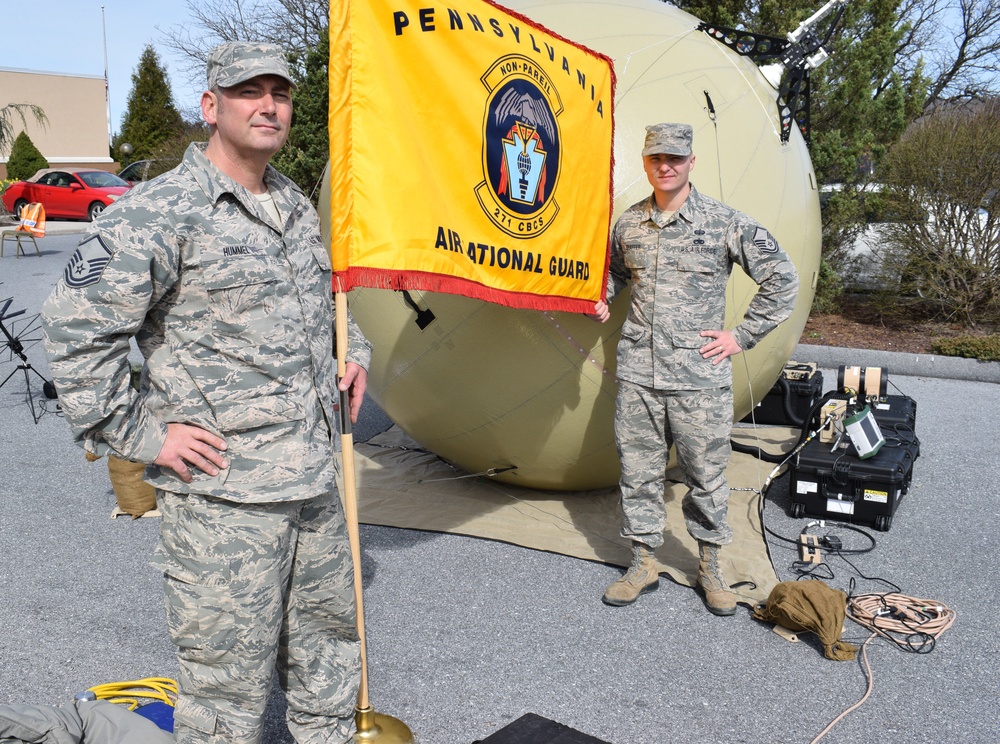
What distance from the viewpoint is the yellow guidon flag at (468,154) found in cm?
296

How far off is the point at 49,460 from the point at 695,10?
33.1ft

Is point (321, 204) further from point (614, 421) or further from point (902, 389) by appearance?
point (902, 389)

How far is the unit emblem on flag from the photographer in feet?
11.5

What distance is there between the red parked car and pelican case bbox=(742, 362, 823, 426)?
1883 cm

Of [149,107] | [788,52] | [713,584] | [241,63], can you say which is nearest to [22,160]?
[149,107]

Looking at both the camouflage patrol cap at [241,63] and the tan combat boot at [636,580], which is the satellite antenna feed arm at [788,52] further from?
the camouflage patrol cap at [241,63]

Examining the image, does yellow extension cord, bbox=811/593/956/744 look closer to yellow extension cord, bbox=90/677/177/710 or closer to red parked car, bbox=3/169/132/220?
yellow extension cord, bbox=90/677/177/710

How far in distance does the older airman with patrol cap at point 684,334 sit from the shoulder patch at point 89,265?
2.34 m

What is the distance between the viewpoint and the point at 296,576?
106 inches

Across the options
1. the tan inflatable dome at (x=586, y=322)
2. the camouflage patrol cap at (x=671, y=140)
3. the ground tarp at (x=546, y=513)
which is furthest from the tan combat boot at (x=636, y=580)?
the camouflage patrol cap at (x=671, y=140)

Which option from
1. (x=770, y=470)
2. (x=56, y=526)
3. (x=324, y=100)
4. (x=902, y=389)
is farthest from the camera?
(x=324, y=100)

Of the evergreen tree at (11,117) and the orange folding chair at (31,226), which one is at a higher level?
the evergreen tree at (11,117)

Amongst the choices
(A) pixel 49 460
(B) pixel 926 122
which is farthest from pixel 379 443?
(B) pixel 926 122

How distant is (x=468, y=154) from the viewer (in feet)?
11.2
